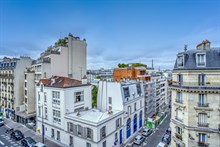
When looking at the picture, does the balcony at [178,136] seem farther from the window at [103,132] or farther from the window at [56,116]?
the window at [56,116]

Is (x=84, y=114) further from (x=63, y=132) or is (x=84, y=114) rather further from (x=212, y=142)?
(x=212, y=142)

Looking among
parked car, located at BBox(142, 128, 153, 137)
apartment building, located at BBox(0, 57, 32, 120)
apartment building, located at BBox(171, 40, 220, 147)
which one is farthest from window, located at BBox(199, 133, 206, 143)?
apartment building, located at BBox(0, 57, 32, 120)

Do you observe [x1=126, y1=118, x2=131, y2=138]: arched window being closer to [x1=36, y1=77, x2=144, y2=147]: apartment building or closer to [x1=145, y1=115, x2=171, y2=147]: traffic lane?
[x1=36, y1=77, x2=144, y2=147]: apartment building

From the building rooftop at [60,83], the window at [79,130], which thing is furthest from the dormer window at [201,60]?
the building rooftop at [60,83]

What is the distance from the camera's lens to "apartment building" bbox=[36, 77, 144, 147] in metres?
21.5

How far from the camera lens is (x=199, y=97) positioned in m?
17.0

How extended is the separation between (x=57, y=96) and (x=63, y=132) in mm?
6297

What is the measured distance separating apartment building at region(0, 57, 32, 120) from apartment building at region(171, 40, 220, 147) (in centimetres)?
3806

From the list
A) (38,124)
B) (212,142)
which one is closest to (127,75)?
(38,124)

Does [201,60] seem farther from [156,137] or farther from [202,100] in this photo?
[156,137]

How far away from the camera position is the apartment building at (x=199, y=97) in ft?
53.6

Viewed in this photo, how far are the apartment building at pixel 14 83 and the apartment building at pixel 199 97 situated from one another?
3806cm

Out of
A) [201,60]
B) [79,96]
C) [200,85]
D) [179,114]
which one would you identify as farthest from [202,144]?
[79,96]

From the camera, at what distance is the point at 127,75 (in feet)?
146
